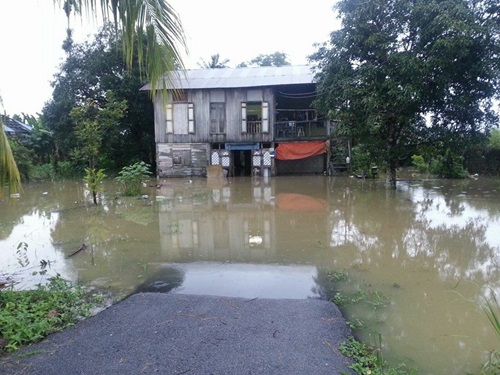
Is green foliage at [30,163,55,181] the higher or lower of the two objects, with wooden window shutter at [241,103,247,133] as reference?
lower

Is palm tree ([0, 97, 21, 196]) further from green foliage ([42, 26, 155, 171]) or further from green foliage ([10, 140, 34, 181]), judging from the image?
green foliage ([42, 26, 155, 171])

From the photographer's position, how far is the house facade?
62.7 ft

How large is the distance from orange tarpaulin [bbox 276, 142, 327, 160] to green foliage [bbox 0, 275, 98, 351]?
15.9 meters

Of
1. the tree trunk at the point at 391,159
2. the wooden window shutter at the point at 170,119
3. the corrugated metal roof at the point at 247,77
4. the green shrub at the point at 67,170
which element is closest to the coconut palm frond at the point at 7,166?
the tree trunk at the point at 391,159

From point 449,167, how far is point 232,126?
11.0 metres

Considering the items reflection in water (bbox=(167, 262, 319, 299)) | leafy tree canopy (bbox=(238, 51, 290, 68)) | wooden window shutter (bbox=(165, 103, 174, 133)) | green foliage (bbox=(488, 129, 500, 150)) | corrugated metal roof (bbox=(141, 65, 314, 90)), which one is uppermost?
leafy tree canopy (bbox=(238, 51, 290, 68))

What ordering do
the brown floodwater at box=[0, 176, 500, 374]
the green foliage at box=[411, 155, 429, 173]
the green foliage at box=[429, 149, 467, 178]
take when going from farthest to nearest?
the green foliage at box=[411, 155, 429, 173] → the green foliage at box=[429, 149, 467, 178] → the brown floodwater at box=[0, 176, 500, 374]

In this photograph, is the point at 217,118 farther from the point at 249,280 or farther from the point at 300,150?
the point at 249,280

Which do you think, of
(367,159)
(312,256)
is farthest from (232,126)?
(312,256)

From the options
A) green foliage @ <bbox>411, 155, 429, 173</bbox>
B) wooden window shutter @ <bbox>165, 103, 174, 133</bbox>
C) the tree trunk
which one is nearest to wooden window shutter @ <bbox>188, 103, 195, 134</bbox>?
wooden window shutter @ <bbox>165, 103, 174, 133</bbox>

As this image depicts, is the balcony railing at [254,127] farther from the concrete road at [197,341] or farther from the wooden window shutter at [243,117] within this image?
the concrete road at [197,341]

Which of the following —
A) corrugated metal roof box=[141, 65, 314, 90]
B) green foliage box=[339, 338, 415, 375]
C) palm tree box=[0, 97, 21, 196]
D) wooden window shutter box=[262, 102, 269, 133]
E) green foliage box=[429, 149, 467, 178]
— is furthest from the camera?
wooden window shutter box=[262, 102, 269, 133]

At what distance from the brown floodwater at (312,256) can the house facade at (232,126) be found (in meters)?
8.78

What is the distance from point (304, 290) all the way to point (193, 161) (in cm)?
1623
